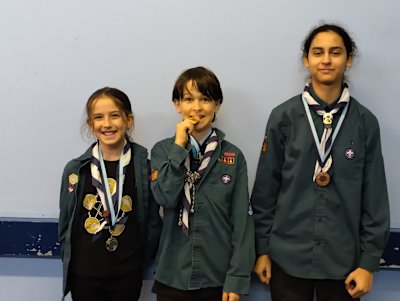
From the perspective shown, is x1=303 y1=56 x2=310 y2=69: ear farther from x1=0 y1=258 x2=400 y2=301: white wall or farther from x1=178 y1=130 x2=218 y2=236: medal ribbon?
x1=0 y1=258 x2=400 y2=301: white wall

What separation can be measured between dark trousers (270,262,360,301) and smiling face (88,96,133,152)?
0.82m

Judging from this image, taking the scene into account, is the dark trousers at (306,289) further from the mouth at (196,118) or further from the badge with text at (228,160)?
the mouth at (196,118)

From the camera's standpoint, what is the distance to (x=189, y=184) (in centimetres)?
155

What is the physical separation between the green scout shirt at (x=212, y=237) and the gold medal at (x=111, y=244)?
17 centimetres

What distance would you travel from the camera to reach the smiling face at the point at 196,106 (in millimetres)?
1536

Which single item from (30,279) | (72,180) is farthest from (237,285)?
(30,279)

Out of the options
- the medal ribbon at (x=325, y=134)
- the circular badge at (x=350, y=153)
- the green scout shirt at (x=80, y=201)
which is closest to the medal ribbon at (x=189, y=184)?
the green scout shirt at (x=80, y=201)

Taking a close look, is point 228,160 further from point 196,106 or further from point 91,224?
point 91,224

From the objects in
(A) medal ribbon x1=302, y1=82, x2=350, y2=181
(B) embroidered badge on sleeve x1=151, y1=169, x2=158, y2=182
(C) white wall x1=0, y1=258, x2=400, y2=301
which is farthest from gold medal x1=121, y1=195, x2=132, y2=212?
(A) medal ribbon x1=302, y1=82, x2=350, y2=181

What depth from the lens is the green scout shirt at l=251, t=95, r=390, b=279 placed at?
152 centimetres

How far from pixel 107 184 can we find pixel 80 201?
0.12 m

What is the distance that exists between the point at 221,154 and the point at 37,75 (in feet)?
2.92

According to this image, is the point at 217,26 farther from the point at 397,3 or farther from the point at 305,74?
the point at 397,3

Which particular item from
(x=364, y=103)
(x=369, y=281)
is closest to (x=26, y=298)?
(x=369, y=281)
